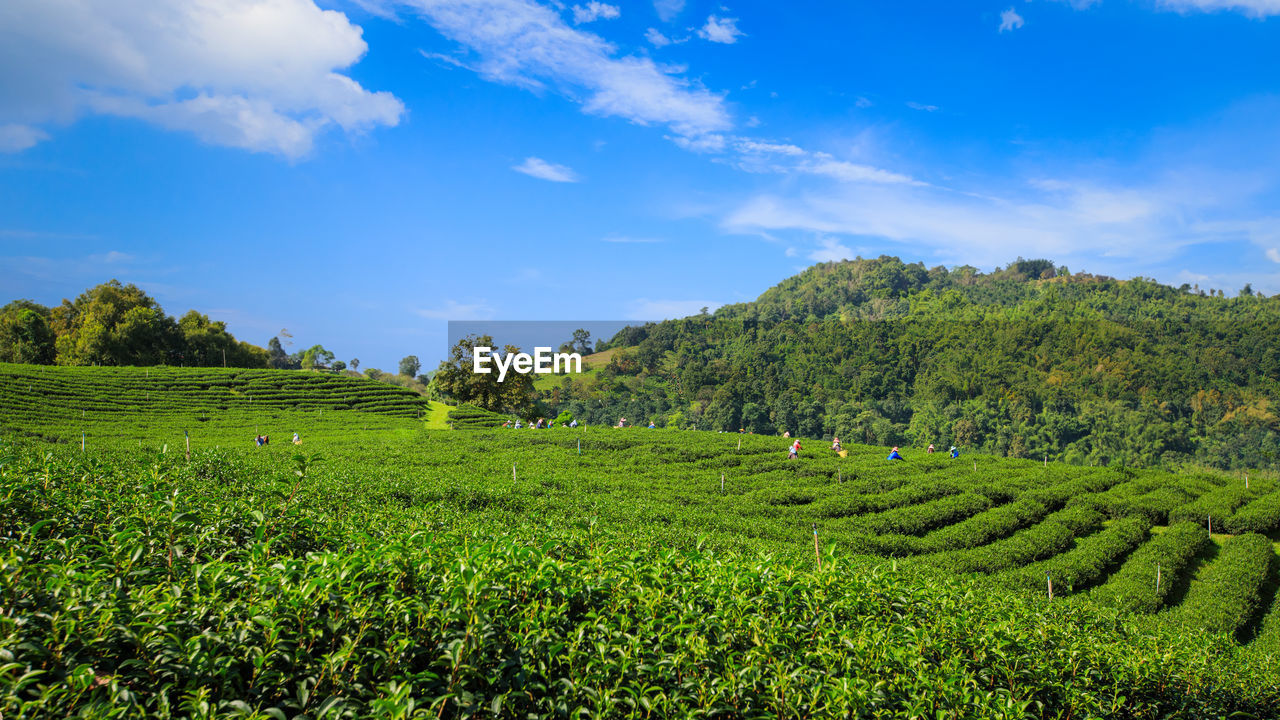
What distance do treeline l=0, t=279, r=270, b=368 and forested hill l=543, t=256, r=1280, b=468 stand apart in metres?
37.8

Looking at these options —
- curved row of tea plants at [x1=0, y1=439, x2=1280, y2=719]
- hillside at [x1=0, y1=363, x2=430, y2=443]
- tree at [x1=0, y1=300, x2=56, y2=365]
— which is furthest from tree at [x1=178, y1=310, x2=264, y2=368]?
curved row of tea plants at [x1=0, y1=439, x2=1280, y2=719]

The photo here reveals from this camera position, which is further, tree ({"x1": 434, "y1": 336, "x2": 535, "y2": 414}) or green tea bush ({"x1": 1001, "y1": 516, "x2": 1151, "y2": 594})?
tree ({"x1": 434, "y1": 336, "x2": 535, "y2": 414})

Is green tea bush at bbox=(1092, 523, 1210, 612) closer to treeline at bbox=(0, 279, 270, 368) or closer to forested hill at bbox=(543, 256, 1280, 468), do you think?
forested hill at bbox=(543, 256, 1280, 468)

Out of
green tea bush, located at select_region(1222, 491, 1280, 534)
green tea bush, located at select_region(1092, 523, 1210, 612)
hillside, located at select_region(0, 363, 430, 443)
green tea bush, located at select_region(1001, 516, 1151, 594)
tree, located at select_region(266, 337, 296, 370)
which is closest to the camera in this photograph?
green tea bush, located at select_region(1092, 523, 1210, 612)

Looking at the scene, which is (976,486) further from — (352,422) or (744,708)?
(352,422)

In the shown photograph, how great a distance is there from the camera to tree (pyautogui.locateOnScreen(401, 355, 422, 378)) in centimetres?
11275

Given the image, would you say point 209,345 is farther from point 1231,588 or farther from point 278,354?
point 1231,588

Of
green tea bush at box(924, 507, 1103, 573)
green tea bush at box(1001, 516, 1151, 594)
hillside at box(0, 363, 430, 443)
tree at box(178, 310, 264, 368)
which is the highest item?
tree at box(178, 310, 264, 368)

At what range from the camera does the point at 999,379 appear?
83.4m

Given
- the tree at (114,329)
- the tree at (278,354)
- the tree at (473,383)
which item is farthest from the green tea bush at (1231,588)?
the tree at (278,354)

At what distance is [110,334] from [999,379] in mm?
94792

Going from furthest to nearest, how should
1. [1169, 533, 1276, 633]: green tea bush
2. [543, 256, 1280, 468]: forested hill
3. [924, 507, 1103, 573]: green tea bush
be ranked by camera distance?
[543, 256, 1280, 468]: forested hill < [924, 507, 1103, 573]: green tea bush < [1169, 533, 1276, 633]: green tea bush

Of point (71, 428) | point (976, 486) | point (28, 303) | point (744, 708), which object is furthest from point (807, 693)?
point (28, 303)

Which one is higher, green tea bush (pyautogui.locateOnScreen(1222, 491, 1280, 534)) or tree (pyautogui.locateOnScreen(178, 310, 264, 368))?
tree (pyautogui.locateOnScreen(178, 310, 264, 368))
